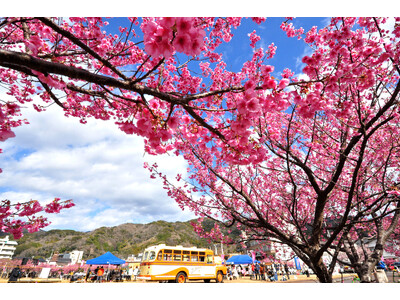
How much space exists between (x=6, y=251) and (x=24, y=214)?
100057 mm

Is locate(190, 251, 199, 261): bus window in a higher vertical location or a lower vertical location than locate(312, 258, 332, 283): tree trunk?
higher

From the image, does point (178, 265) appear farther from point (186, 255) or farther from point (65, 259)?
point (65, 259)

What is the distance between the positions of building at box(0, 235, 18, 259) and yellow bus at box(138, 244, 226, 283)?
90202 mm

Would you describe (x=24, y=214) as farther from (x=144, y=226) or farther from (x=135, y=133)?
(x=144, y=226)

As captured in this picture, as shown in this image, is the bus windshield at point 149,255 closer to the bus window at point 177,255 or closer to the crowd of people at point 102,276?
the bus window at point 177,255

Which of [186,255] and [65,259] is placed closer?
[186,255]

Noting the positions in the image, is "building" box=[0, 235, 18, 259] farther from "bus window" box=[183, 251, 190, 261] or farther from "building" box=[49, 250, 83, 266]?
"bus window" box=[183, 251, 190, 261]

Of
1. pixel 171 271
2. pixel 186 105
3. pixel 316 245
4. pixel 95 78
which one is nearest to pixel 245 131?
pixel 186 105

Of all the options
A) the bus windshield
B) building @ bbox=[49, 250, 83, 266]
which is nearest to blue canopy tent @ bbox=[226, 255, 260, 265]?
the bus windshield

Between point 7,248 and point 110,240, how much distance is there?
3500 centimetres

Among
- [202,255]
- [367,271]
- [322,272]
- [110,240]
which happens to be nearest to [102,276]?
[202,255]

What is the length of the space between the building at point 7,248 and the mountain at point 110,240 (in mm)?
2098

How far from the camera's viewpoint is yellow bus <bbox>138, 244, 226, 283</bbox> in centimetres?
1119

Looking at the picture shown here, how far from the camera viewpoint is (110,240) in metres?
77.8
